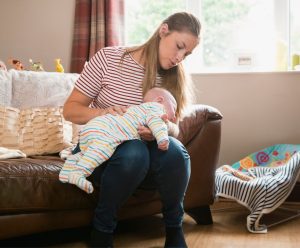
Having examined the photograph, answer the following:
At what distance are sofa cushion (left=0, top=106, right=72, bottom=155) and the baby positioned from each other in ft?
1.94

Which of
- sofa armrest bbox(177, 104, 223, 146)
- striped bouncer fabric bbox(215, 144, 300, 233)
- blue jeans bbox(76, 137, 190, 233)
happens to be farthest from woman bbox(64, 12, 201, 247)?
striped bouncer fabric bbox(215, 144, 300, 233)

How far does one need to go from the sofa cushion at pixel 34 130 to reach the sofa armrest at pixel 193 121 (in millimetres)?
584

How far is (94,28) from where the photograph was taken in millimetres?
3314

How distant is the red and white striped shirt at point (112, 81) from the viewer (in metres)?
1.98

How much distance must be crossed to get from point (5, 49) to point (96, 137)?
2.08m

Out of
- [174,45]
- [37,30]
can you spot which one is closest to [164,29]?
[174,45]

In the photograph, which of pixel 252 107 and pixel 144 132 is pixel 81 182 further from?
pixel 252 107

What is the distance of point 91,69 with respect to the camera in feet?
6.53

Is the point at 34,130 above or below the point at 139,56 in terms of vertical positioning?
below

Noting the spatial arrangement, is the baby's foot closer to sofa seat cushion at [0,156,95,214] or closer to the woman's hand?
sofa seat cushion at [0,156,95,214]

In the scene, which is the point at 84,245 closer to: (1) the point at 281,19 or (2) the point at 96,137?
(2) the point at 96,137

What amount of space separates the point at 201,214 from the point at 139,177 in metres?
0.76

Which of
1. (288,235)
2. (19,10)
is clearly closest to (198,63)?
(19,10)

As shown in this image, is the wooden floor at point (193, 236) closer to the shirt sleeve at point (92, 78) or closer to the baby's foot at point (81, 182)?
the baby's foot at point (81, 182)
